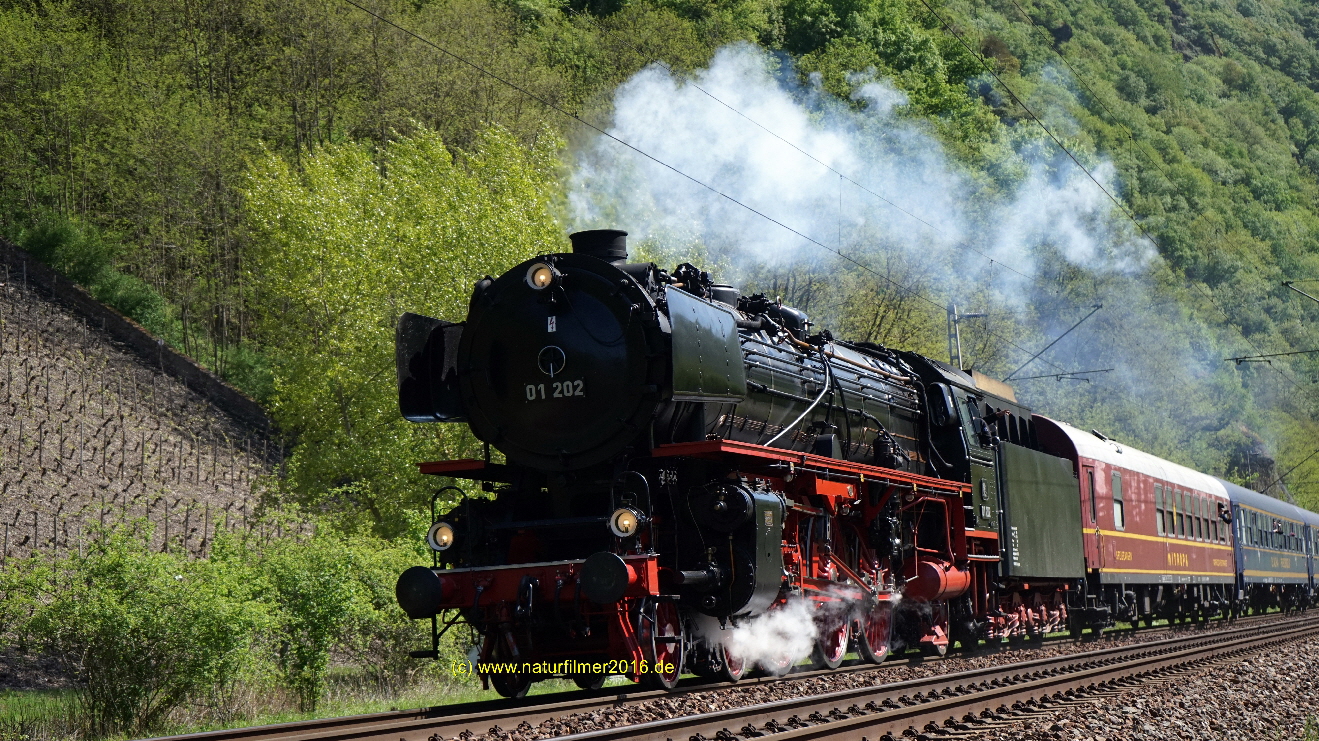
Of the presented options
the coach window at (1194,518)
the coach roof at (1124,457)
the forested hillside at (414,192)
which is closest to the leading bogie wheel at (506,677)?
the forested hillside at (414,192)

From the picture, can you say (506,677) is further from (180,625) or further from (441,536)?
(180,625)

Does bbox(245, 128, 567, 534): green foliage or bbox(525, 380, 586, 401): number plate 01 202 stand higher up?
bbox(245, 128, 567, 534): green foliage

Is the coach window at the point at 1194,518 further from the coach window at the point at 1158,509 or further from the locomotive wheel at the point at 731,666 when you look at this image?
the locomotive wheel at the point at 731,666

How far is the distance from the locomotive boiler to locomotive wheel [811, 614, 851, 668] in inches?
1.0

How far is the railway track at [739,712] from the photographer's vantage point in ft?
23.9

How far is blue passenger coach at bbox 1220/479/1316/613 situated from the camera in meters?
27.6

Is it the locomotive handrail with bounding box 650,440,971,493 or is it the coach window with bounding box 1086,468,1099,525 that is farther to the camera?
the coach window with bounding box 1086,468,1099,525

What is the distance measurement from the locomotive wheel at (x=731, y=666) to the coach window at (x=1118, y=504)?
36.8 ft

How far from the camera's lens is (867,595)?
1207 centimetres

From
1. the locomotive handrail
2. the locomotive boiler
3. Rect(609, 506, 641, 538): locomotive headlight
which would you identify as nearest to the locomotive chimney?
the locomotive boiler

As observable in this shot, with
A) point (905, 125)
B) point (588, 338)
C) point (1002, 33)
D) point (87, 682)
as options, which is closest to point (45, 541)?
point (87, 682)

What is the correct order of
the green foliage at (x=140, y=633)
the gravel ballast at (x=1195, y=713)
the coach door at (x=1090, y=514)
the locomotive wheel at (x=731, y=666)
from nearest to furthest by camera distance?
the gravel ballast at (x=1195, y=713), the green foliage at (x=140, y=633), the locomotive wheel at (x=731, y=666), the coach door at (x=1090, y=514)

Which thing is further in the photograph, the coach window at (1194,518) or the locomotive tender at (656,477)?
the coach window at (1194,518)

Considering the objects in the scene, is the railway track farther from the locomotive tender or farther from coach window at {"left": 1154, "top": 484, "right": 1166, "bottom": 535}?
coach window at {"left": 1154, "top": 484, "right": 1166, "bottom": 535}
